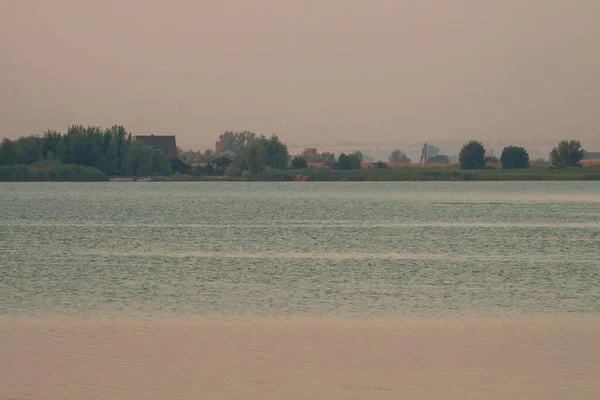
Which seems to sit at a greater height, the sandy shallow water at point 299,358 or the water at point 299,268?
the sandy shallow water at point 299,358

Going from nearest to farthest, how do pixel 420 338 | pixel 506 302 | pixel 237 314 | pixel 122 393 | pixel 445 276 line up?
pixel 122 393 → pixel 420 338 → pixel 237 314 → pixel 506 302 → pixel 445 276

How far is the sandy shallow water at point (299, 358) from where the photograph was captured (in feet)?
50.2

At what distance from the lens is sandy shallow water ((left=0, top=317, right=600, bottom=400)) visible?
15297 mm

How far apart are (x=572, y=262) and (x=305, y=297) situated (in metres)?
18.3

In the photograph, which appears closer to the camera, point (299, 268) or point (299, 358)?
point (299, 358)

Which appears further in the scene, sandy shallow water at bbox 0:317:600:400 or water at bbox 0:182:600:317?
water at bbox 0:182:600:317

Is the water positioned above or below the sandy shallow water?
below

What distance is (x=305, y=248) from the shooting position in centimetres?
5094

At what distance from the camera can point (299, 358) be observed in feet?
59.6

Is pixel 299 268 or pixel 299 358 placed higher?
pixel 299 358

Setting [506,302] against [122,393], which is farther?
[506,302]

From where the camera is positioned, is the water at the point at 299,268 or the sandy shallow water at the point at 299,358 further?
the water at the point at 299,268

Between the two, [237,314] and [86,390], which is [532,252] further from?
[86,390]

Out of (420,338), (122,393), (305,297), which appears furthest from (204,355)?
(305,297)
